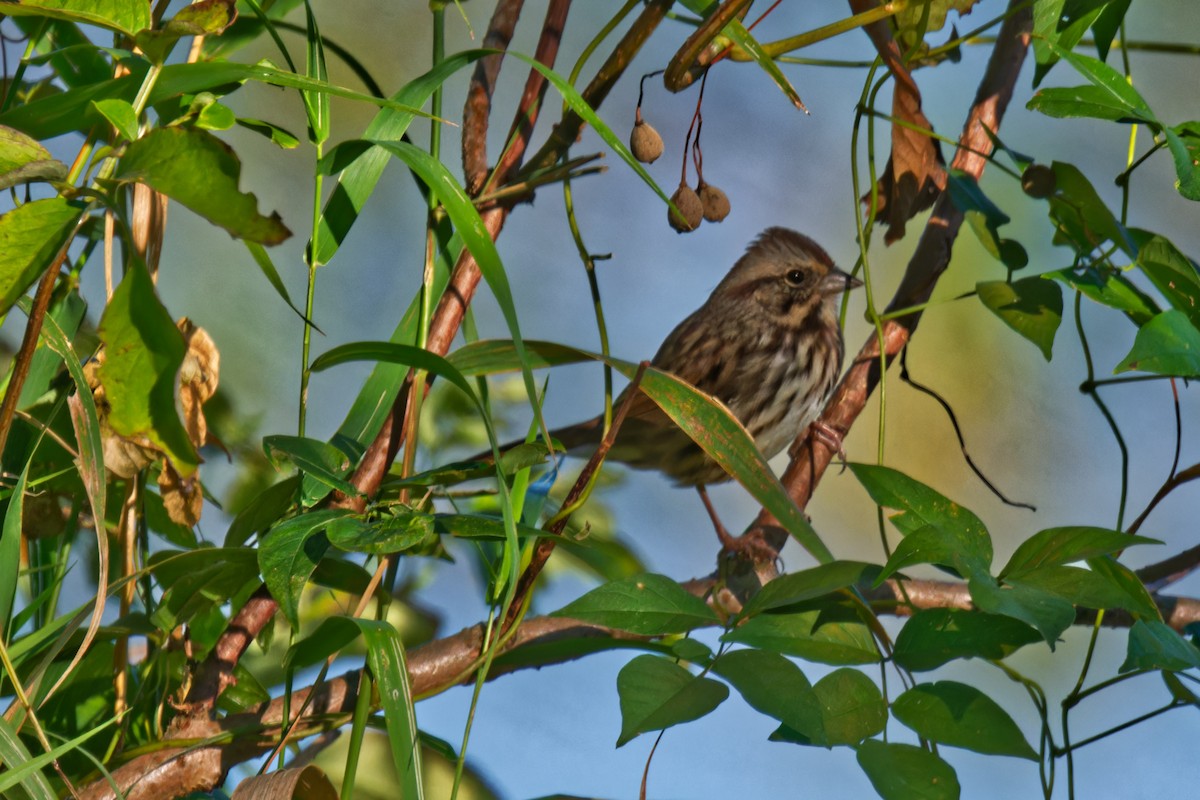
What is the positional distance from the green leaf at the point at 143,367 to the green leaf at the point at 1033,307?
2.78 ft

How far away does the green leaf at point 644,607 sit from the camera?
93cm

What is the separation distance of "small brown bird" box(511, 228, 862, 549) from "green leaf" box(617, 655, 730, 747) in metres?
1.41

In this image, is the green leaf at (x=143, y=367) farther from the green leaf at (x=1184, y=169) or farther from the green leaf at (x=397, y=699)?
the green leaf at (x=1184, y=169)

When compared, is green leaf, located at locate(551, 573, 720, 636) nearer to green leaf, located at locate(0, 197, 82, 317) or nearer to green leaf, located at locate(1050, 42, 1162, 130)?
green leaf, located at locate(0, 197, 82, 317)

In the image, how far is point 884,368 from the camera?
4.64 ft

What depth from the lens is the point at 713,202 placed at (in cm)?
144

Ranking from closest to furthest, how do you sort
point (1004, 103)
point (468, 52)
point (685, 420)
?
point (685, 420)
point (468, 52)
point (1004, 103)

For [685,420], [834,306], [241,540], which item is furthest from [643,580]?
[834,306]

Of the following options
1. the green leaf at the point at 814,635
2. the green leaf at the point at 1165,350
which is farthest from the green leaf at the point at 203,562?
the green leaf at the point at 1165,350

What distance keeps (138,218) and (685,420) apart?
0.60 meters

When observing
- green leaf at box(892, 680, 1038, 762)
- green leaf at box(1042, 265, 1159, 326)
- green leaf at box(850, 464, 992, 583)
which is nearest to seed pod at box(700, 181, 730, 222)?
green leaf at box(1042, 265, 1159, 326)

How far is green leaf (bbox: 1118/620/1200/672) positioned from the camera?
2.89 feet

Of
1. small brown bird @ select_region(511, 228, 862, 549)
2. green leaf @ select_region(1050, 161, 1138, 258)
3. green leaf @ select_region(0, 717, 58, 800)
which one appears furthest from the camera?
small brown bird @ select_region(511, 228, 862, 549)

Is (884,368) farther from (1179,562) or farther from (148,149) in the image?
(148,149)
